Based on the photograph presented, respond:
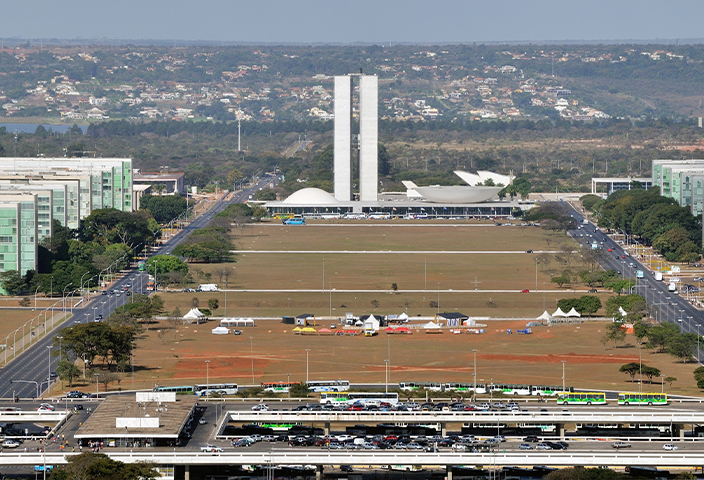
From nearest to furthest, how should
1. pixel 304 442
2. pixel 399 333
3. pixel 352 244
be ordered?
pixel 304 442 < pixel 399 333 < pixel 352 244

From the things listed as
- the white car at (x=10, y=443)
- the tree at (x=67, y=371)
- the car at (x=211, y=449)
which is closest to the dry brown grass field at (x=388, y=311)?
the tree at (x=67, y=371)

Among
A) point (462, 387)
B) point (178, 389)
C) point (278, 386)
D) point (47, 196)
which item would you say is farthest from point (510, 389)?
point (47, 196)

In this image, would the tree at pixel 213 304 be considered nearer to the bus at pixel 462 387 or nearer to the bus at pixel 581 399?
the bus at pixel 462 387

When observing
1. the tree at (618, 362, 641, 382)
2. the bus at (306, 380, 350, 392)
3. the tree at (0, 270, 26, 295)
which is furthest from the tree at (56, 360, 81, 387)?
the tree at (0, 270, 26, 295)

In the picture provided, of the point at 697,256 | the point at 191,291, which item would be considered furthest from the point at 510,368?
the point at 697,256

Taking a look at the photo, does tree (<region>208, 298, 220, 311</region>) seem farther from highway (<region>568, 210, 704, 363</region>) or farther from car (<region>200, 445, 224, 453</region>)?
car (<region>200, 445, 224, 453</region>)

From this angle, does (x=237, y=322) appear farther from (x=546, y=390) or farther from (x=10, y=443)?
(x=10, y=443)

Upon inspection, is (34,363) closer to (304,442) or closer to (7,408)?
(7,408)
